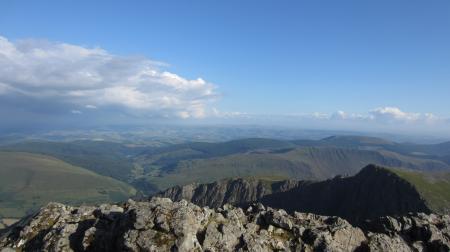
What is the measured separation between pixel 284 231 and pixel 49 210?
4016cm

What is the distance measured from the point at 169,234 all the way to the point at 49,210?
27690mm

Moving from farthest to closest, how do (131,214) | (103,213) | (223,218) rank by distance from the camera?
1. (103,213)
2. (223,218)
3. (131,214)

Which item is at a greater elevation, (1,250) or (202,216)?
(202,216)

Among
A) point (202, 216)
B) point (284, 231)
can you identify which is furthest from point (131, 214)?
point (284, 231)

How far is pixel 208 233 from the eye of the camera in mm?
53250

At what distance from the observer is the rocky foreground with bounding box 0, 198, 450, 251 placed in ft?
169

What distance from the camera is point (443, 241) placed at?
185 ft

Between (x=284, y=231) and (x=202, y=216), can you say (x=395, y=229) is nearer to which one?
(x=284, y=231)

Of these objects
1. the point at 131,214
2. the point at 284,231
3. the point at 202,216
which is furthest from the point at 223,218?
the point at 131,214

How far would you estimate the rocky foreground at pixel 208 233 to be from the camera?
169 feet

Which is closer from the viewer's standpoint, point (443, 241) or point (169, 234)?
point (169, 234)

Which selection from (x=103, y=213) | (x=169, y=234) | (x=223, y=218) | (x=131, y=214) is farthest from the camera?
(x=103, y=213)

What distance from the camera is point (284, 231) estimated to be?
188ft

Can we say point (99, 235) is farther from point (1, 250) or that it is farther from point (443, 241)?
point (443, 241)
